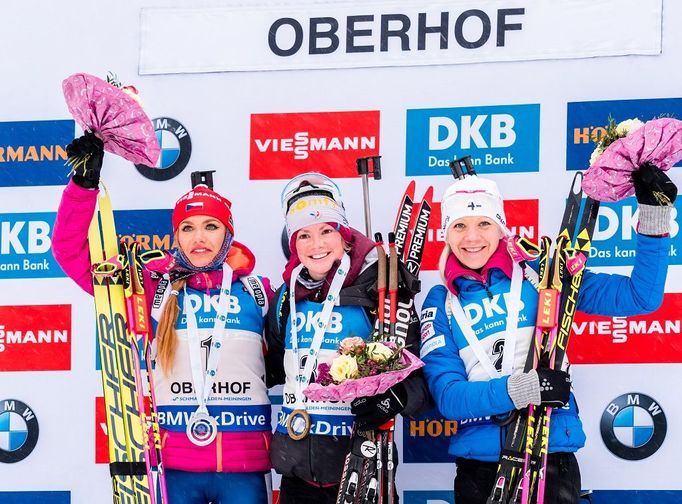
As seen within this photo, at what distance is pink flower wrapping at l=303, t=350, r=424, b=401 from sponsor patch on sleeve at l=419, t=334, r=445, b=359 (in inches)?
5.5

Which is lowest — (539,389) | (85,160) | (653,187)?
(539,389)

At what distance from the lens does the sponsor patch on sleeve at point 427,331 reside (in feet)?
14.8

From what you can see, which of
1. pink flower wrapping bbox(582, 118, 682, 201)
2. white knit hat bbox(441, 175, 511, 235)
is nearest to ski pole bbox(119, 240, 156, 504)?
white knit hat bbox(441, 175, 511, 235)

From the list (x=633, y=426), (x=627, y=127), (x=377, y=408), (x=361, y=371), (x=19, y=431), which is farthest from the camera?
(x=19, y=431)

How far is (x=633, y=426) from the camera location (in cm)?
514

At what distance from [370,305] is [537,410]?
0.82 m

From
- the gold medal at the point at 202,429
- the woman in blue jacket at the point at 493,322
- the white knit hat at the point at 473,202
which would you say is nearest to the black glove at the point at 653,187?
the woman in blue jacket at the point at 493,322

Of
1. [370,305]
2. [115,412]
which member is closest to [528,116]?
[370,305]

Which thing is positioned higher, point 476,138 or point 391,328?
point 476,138

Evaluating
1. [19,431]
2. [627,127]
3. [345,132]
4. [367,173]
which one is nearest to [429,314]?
[367,173]

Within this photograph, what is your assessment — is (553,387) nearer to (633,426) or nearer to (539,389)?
(539,389)

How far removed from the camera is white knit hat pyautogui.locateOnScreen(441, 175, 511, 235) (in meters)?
4.53

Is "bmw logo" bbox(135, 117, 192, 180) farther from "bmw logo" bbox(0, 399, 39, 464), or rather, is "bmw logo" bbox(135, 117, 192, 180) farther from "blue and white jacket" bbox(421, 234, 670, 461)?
"blue and white jacket" bbox(421, 234, 670, 461)

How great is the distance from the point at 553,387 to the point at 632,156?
934 millimetres
